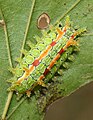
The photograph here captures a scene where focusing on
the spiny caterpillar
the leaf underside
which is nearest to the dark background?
the leaf underside

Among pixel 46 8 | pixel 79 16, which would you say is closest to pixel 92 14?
pixel 79 16

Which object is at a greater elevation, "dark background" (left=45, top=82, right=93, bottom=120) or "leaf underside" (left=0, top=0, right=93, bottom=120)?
"leaf underside" (left=0, top=0, right=93, bottom=120)

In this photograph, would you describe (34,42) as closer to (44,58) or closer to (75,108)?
(44,58)

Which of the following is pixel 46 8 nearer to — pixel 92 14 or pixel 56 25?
pixel 56 25

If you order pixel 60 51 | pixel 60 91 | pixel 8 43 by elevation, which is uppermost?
pixel 8 43

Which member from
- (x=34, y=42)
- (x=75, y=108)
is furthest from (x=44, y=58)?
(x=75, y=108)

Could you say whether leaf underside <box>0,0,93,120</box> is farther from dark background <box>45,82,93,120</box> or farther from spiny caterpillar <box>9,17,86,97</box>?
dark background <box>45,82,93,120</box>

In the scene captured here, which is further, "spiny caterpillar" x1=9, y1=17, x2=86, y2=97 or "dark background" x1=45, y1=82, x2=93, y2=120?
"dark background" x1=45, y1=82, x2=93, y2=120
